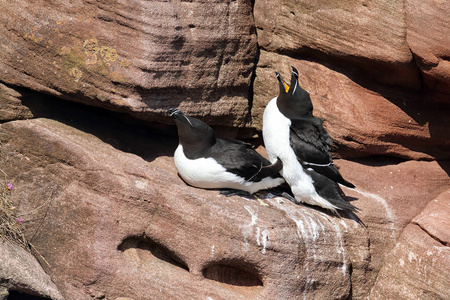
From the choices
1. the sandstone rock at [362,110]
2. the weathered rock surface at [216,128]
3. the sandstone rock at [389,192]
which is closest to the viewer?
the weathered rock surface at [216,128]

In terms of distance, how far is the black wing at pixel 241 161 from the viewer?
16.9 ft

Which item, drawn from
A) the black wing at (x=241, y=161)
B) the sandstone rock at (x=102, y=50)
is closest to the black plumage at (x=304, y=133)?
the black wing at (x=241, y=161)

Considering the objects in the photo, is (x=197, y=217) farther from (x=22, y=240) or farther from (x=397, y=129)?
(x=397, y=129)

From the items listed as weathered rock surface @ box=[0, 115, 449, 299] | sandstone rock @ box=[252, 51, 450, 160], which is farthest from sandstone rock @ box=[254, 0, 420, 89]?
weathered rock surface @ box=[0, 115, 449, 299]

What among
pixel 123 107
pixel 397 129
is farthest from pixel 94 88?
pixel 397 129

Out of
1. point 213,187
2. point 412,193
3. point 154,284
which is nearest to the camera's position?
point 154,284

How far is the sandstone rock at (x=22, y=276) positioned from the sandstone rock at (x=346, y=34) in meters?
3.23

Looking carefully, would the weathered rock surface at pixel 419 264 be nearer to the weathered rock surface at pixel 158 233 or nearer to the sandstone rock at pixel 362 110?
the weathered rock surface at pixel 158 233

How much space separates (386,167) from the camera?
6.16 m

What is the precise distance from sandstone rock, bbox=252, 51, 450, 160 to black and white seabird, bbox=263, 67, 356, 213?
0.60 metres

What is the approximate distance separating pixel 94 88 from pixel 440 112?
→ 3.62 m

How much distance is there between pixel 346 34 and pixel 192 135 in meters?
1.88

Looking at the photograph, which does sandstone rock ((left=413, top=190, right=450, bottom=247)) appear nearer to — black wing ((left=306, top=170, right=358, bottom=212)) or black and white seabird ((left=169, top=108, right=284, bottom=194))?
black wing ((left=306, top=170, right=358, bottom=212))

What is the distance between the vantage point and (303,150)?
5234 millimetres
